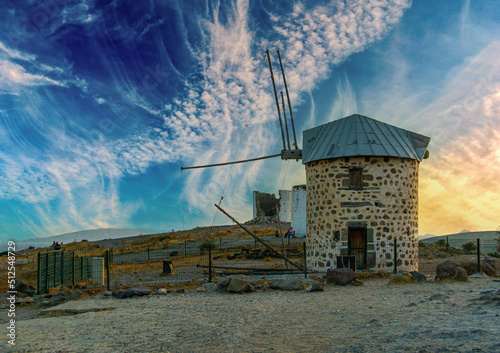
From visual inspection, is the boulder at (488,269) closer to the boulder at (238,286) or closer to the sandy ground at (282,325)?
the sandy ground at (282,325)

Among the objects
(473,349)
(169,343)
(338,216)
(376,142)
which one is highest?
(376,142)

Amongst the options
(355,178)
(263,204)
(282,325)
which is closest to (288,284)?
(282,325)

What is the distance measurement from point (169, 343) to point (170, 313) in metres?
2.95

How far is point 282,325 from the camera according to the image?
8.30m

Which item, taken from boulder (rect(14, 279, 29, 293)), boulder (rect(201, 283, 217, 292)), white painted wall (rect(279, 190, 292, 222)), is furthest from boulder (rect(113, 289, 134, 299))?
white painted wall (rect(279, 190, 292, 222))

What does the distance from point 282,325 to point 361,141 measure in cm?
1198

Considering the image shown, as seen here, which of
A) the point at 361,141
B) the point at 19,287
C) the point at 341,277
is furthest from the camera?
the point at 361,141

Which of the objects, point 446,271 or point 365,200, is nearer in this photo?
point 446,271

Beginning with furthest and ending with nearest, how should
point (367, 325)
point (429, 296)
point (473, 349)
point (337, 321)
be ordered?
1. point (429, 296)
2. point (337, 321)
3. point (367, 325)
4. point (473, 349)

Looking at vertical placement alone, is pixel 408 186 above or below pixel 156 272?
above

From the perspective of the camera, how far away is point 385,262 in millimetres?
17391

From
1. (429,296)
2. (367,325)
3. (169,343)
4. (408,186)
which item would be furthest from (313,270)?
(169,343)

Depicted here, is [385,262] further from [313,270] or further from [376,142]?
[376,142]

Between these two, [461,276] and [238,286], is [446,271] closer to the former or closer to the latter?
[461,276]
